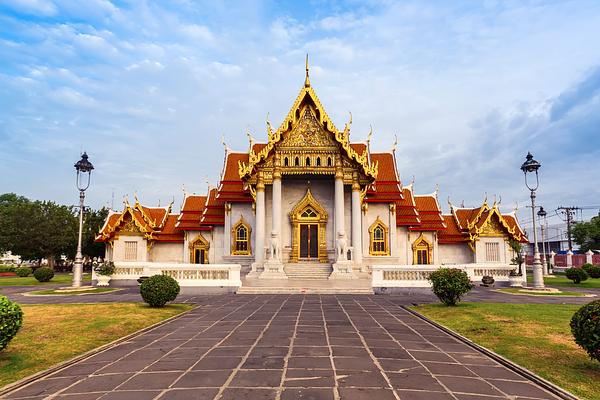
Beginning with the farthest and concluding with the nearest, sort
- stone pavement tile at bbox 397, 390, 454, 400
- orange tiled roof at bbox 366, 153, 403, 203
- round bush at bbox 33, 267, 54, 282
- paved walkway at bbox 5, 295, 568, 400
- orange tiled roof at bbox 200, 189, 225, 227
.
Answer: orange tiled roof at bbox 200, 189, 225, 227 < orange tiled roof at bbox 366, 153, 403, 203 < round bush at bbox 33, 267, 54, 282 < paved walkway at bbox 5, 295, 568, 400 < stone pavement tile at bbox 397, 390, 454, 400

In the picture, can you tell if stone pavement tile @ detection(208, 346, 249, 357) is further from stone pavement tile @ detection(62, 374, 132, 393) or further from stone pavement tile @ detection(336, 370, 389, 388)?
stone pavement tile @ detection(336, 370, 389, 388)

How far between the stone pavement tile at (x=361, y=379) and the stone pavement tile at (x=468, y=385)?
963mm

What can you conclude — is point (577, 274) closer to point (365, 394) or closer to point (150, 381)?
point (365, 394)

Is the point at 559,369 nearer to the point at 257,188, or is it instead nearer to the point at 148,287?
the point at 148,287

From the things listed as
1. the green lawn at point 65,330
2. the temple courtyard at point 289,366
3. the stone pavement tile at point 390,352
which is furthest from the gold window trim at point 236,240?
the stone pavement tile at point 390,352

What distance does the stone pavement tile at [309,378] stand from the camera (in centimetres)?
593

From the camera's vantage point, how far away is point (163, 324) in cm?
1161

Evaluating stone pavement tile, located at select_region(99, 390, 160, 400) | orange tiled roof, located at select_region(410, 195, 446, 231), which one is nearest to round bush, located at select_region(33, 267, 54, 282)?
orange tiled roof, located at select_region(410, 195, 446, 231)

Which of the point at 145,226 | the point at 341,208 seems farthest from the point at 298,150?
the point at 145,226

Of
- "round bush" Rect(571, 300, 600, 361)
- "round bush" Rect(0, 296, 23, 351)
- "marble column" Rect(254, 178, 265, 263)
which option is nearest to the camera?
"round bush" Rect(571, 300, 600, 361)

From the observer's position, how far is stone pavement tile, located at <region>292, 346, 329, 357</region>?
7.69 metres

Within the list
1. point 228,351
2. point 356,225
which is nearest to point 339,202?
point 356,225

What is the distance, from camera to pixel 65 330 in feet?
34.7

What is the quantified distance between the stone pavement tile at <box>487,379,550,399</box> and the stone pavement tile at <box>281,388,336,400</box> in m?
2.60
